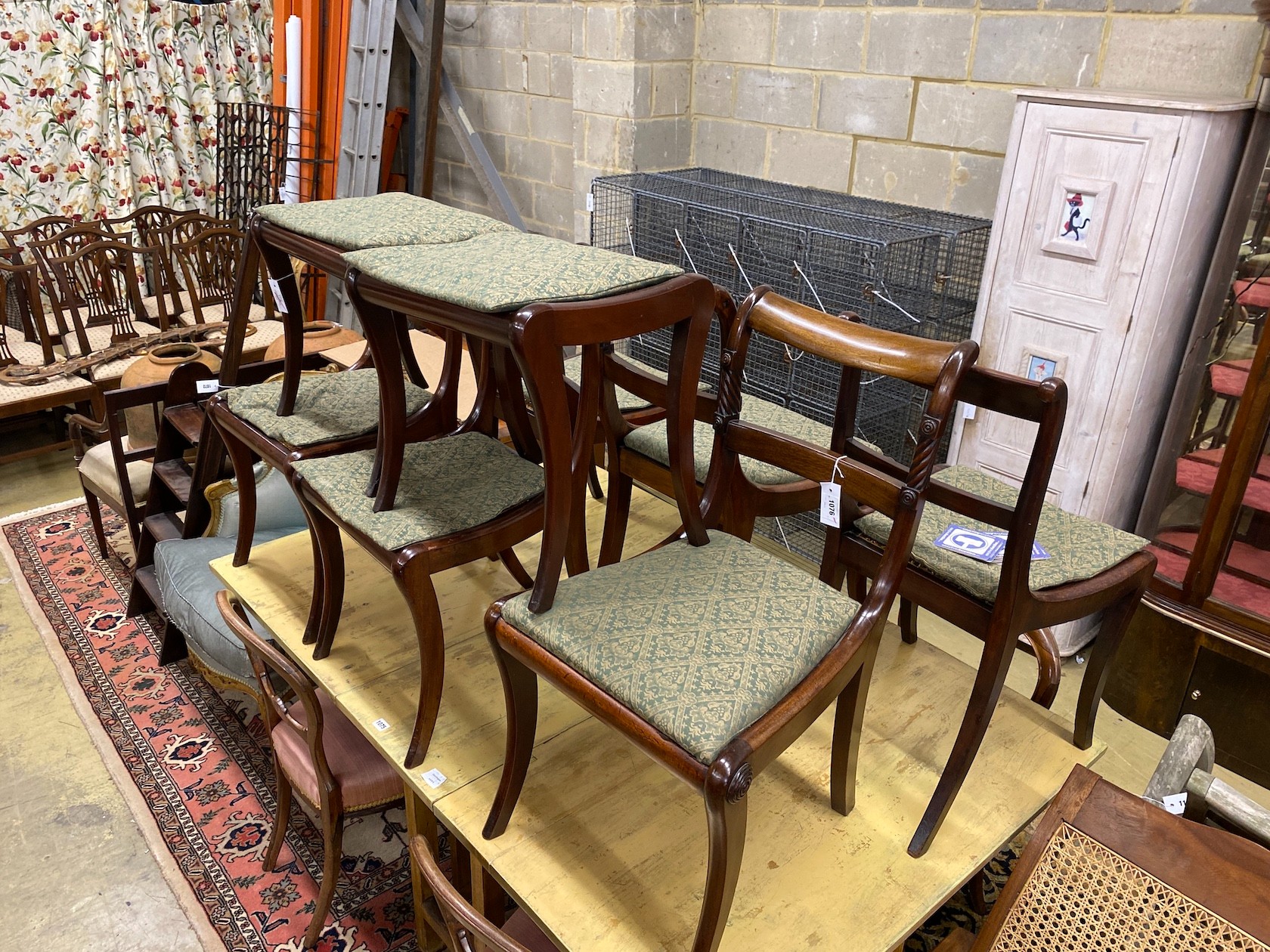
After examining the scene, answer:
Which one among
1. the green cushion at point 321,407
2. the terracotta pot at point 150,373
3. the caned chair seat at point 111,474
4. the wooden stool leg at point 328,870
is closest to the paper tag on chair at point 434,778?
the wooden stool leg at point 328,870

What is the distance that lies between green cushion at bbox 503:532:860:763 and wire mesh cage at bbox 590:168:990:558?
138cm

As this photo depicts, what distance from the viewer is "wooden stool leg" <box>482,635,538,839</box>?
4.82ft

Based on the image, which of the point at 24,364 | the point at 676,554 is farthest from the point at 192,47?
the point at 676,554

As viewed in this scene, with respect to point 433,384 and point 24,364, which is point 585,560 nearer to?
point 433,384

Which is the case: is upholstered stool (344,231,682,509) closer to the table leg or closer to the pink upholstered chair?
the pink upholstered chair

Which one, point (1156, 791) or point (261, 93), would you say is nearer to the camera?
point (1156, 791)

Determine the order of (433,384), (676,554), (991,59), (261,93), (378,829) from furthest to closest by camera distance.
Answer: (261,93)
(433,384)
(991,59)
(378,829)
(676,554)

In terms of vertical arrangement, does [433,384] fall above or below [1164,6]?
below

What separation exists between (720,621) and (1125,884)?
0.60m

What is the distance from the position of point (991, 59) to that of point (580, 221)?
1.85 m

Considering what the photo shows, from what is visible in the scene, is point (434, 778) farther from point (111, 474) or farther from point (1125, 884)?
point (111, 474)

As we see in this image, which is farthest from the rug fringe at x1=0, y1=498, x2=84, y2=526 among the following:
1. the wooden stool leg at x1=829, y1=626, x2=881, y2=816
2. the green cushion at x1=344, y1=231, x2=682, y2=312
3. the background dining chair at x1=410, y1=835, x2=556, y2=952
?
the wooden stool leg at x1=829, y1=626, x2=881, y2=816

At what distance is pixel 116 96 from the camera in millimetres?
4617

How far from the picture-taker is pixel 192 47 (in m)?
4.85
